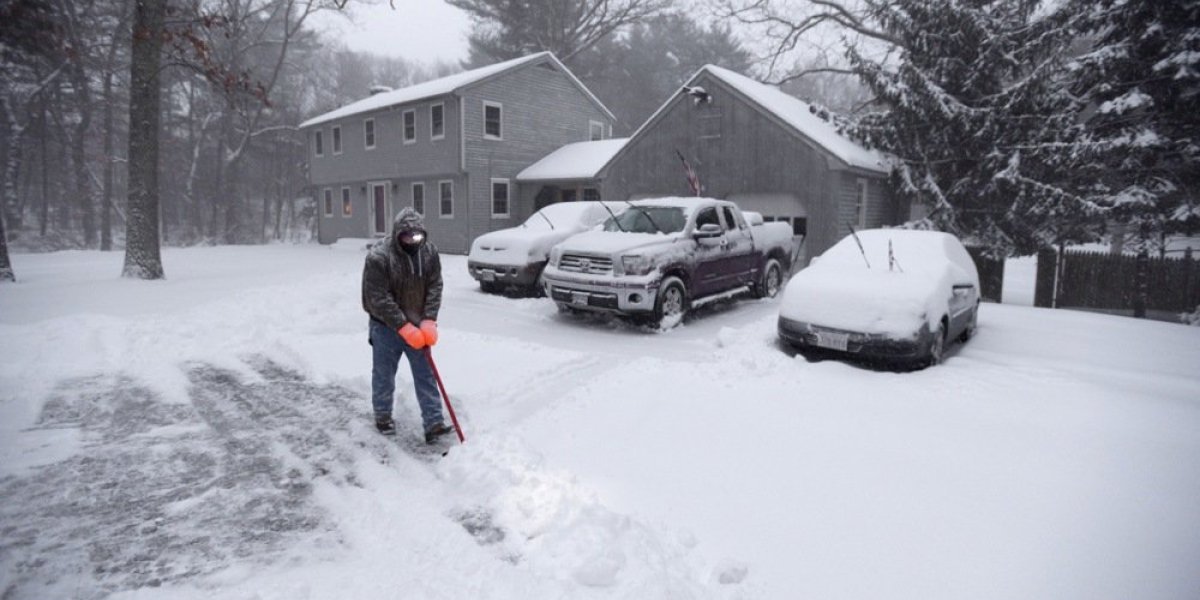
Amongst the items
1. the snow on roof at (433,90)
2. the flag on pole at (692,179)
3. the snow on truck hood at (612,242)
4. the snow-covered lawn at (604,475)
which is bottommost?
the snow-covered lawn at (604,475)

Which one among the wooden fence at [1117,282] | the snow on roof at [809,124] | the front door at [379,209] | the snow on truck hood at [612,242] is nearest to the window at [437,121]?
the front door at [379,209]

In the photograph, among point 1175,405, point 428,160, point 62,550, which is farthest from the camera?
point 428,160

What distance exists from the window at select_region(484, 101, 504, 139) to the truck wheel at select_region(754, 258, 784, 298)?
13707 millimetres

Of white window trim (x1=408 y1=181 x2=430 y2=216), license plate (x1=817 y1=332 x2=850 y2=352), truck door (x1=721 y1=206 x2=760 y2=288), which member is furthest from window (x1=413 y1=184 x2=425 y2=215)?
license plate (x1=817 y1=332 x2=850 y2=352)

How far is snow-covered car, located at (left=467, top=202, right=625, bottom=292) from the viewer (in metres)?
11.5

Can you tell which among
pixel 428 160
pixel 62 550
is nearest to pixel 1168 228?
pixel 62 550

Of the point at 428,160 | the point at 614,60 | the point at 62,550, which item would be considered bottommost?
the point at 62,550

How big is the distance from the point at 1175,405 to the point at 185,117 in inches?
1720

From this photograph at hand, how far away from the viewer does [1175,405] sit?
5445 mm

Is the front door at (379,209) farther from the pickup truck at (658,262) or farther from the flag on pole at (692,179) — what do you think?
the pickup truck at (658,262)

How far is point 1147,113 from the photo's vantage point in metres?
11.8

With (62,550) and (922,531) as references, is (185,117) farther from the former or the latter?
(922,531)

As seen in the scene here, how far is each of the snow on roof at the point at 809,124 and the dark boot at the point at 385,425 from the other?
1262cm

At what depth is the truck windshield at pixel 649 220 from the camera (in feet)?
31.6
